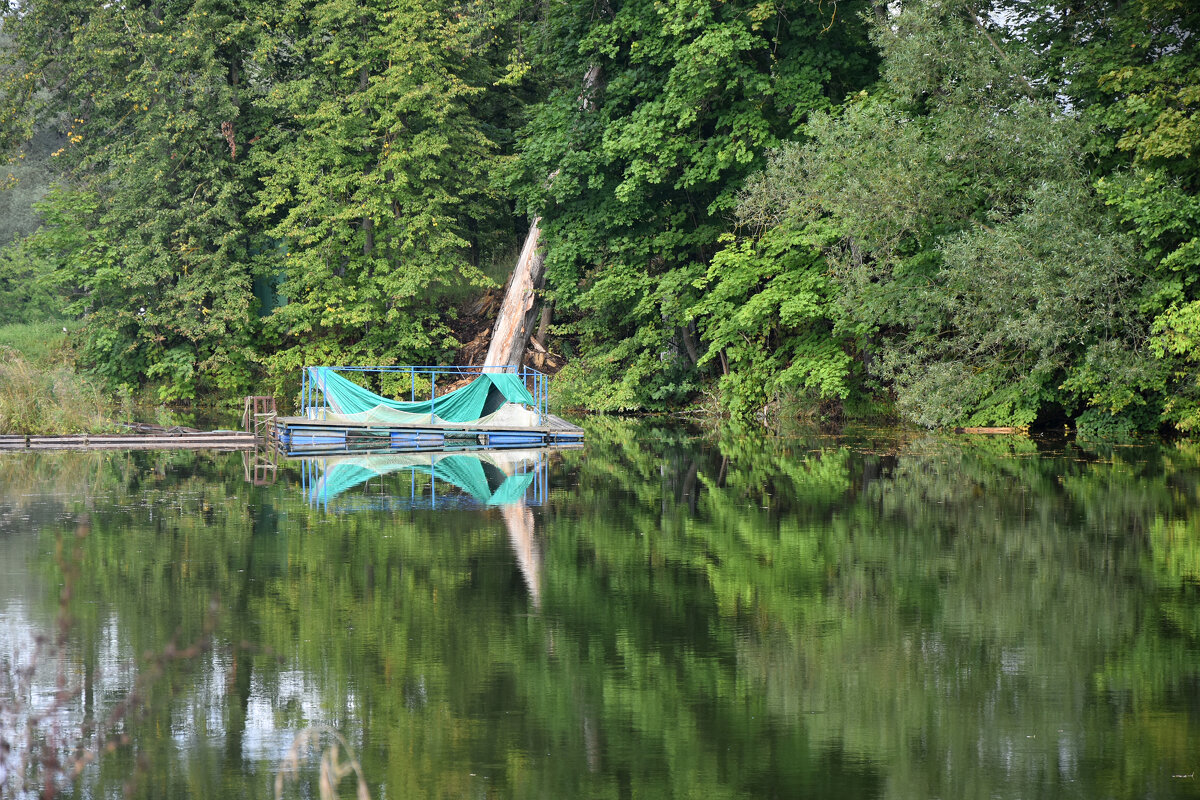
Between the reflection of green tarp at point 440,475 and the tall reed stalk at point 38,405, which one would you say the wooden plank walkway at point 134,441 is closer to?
the tall reed stalk at point 38,405

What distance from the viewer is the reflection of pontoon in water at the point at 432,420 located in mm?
24156

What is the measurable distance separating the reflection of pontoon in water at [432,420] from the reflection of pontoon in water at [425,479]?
6.78 ft

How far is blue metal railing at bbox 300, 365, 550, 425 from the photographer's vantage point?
25.7 metres

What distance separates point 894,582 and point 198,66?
31003mm

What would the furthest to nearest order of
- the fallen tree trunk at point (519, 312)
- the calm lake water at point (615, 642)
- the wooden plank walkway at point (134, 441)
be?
the fallen tree trunk at point (519, 312), the wooden plank walkway at point (134, 441), the calm lake water at point (615, 642)

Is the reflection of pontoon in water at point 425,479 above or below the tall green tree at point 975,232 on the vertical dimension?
below

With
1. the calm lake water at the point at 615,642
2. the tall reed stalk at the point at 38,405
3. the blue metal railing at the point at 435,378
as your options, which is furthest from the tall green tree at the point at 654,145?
the calm lake water at the point at 615,642

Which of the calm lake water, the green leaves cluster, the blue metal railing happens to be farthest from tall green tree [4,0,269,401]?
the calm lake water

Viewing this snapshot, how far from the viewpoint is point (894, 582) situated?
9.31 metres

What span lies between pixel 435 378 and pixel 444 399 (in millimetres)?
9297

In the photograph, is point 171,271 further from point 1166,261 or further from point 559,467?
point 1166,261

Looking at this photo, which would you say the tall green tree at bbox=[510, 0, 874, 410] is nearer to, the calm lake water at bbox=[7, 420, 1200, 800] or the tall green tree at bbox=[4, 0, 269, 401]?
the tall green tree at bbox=[4, 0, 269, 401]

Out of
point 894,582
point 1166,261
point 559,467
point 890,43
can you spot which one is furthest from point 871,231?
point 894,582

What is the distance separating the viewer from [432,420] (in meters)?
24.5
